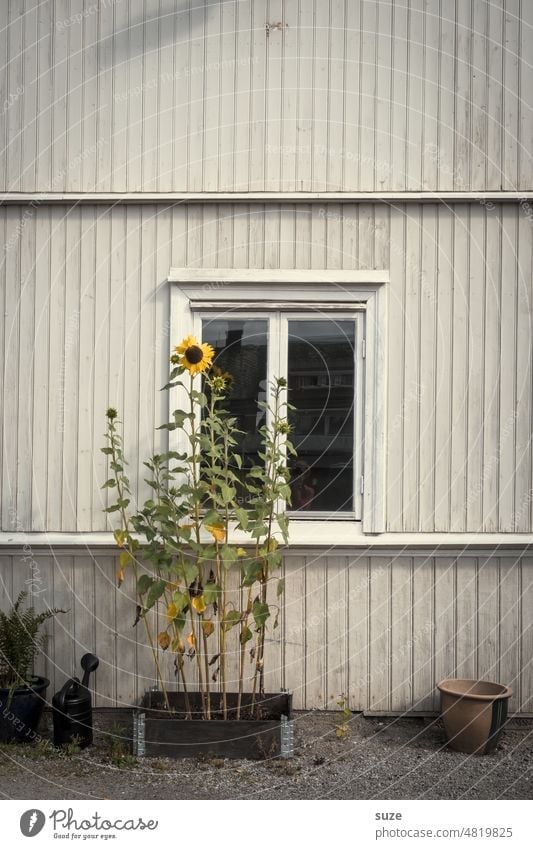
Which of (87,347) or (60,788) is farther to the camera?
(87,347)

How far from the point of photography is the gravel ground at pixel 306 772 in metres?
4.83

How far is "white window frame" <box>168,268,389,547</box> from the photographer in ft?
18.9

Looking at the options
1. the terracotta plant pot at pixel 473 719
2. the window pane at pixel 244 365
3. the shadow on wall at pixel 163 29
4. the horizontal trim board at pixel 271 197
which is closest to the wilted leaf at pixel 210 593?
the window pane at pixel 244 365

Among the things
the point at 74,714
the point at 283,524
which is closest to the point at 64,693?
the point at 74,714

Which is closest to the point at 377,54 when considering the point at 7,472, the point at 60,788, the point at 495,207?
the point at 495,207

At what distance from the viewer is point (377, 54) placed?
227 inches

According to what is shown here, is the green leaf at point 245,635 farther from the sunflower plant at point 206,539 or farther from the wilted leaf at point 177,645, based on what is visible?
the wilted leaf at point 177,645

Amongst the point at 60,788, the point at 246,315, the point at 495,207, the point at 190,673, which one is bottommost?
the point at 60,788

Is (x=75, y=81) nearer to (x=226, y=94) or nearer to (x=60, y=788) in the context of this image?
(x=226, y=94)

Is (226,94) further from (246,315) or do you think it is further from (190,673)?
(190,673)

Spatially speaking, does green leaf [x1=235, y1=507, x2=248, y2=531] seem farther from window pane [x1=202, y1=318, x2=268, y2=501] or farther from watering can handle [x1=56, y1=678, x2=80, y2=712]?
watering can handle [x1=56, y1=678, x2=80, y2=712]

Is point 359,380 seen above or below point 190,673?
above

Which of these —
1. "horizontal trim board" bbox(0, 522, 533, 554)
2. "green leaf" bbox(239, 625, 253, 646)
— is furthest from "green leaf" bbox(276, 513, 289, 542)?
"green leaf" bbox(239, 625, 253, 646)

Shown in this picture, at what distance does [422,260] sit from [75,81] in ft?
Answer: 8.02
